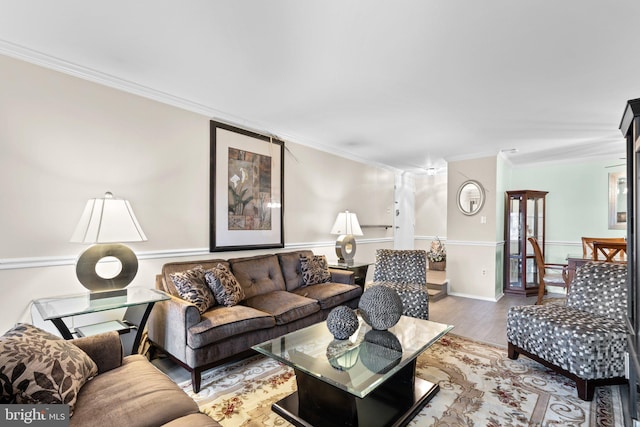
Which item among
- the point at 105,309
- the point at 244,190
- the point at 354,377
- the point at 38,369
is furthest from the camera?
the point at 244,190

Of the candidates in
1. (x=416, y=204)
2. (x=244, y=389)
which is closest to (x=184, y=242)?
(x=244, y=389)

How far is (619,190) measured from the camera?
515cm

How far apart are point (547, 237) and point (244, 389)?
239 inches

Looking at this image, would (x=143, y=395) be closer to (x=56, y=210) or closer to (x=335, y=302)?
(x=56, y=210)

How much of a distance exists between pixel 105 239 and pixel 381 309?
6.51 feet

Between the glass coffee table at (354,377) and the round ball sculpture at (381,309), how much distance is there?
0.09 metres

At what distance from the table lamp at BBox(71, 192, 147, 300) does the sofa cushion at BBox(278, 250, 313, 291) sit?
5.30ft

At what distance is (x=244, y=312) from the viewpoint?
2.57 metres

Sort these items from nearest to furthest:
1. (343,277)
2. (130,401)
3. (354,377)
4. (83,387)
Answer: (130,401), (83,387), (354,377), (343,277)

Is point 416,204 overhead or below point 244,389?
overhead

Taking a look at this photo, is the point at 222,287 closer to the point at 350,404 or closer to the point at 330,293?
the point at 330,293

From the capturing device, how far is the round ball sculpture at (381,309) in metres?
2.15

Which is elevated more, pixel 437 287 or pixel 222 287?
pixel 222 287

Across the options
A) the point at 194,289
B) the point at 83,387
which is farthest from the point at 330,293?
the point at 83,387
